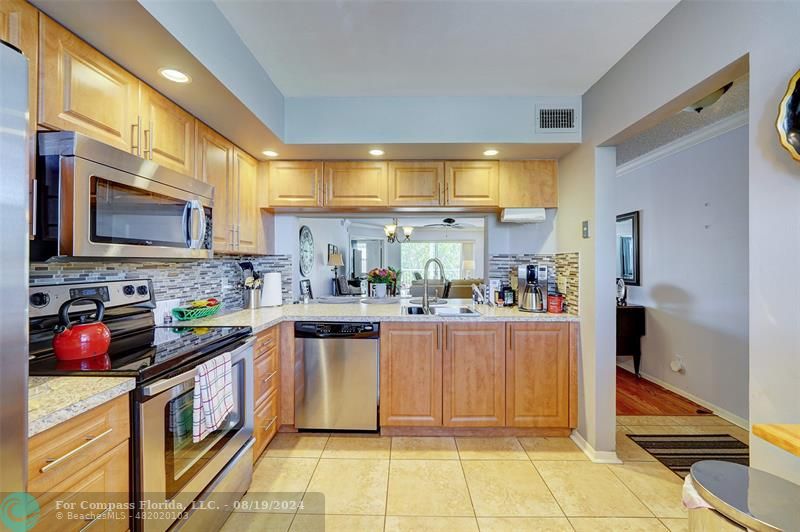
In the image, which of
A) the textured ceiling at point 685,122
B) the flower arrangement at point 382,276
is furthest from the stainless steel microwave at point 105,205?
the textured ceiling at point 685,122

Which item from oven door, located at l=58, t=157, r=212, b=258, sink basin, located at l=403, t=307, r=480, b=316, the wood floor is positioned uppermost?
oven door, located at l=58, t=157, r=212, b=258

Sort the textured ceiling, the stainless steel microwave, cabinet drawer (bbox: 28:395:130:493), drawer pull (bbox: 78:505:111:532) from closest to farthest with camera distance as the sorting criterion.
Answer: cabinet drawer (bbox: 28:395:130:493) → drawer pull (bbox: 78:505:111:532) → the stainless steel microwave → the textured ceiling

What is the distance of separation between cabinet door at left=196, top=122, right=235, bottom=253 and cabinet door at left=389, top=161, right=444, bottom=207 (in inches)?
47.4

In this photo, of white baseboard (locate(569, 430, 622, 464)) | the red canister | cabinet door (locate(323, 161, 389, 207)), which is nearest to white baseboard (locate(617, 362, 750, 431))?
white baseboard (locate(569, 430, 622, 464))

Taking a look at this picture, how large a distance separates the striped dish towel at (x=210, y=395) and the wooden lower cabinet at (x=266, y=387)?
0.47 meters

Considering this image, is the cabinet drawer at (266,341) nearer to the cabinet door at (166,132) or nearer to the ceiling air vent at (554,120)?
the cabinet door at (166,132)

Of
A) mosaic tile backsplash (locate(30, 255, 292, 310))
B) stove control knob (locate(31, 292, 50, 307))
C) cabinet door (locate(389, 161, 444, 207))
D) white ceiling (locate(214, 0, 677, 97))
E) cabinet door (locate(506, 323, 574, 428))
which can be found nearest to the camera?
stove control knob (locate(31, 292, 50, 307))

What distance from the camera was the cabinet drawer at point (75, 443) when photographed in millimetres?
885

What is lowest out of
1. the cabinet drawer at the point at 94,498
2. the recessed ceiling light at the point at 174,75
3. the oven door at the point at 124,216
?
the cabinet drawer at the point at 94,498

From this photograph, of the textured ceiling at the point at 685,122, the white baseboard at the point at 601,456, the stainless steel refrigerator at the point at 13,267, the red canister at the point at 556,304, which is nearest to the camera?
the stainless steel refrigerator at the point at 13,267

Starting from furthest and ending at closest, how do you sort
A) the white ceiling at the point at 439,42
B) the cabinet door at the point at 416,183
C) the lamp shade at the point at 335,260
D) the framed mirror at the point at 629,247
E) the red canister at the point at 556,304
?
the framed mirror at the point at 629,247 < the lamp shade at the point at 335,260 < the cabinet door at the point at 416,183 < the red canister at the point at 556,304 < the white ceiling at the point at 439,42

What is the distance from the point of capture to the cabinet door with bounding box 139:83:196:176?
1695 millimetres

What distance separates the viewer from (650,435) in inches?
103

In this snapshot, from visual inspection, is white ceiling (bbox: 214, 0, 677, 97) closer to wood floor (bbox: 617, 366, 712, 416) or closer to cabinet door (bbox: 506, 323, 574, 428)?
cabinet door (bbox: 506, 323, 574, 428)
